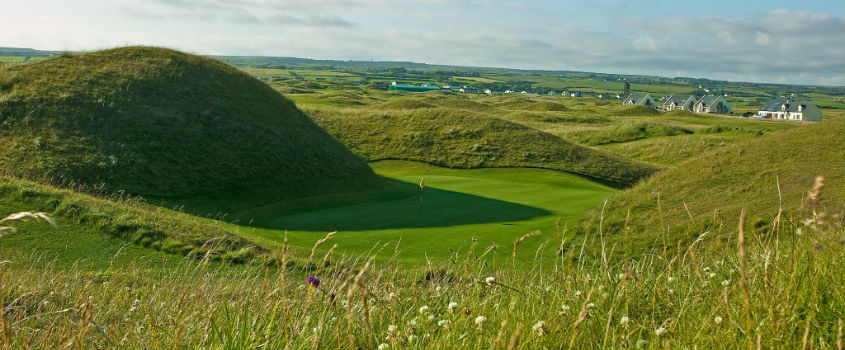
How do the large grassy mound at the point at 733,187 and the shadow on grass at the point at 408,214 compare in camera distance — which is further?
the shadow on grass at the point at 408,214

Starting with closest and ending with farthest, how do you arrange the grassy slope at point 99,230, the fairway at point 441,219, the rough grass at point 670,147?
the grassy slope at point 99,230 < the fairway at point 441,219 < the rough grass at point 670,147

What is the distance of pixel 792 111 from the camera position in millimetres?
126562

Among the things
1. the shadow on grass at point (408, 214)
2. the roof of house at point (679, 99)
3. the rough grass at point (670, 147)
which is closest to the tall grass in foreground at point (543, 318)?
the shadow on grass at point (408, 214)

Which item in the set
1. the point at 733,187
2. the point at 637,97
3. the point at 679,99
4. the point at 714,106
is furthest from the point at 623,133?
the point at 679,99

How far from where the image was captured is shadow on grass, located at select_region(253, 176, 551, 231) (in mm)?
22828

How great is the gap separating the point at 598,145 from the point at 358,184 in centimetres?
4239

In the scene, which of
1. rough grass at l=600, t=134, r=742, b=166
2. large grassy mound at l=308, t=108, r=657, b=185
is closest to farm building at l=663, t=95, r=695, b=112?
rough grass at l=600, t=134, r=742, b=166

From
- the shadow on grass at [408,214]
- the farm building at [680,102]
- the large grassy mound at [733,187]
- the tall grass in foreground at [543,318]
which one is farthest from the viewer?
the farm building at [680,102]

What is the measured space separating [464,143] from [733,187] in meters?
28.1

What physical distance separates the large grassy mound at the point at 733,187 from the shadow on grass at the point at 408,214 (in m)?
4.12

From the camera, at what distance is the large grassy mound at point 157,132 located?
25422mm

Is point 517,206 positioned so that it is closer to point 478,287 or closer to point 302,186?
point 302,186

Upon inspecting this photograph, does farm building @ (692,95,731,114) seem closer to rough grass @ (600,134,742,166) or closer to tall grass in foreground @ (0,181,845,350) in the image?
rough grass @ (600,134,742,166)

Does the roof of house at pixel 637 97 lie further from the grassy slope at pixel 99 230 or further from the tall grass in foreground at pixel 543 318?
the tall grass in foreground at pixel 543 318
